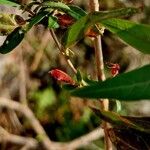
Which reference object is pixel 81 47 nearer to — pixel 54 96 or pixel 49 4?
pixel 54 96

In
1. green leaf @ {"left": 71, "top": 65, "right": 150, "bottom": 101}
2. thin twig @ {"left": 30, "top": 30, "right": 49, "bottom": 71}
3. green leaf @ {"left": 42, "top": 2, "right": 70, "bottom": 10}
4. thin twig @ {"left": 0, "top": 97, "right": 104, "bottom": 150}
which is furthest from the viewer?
thin twig @ {"left": 30, "top": 30, "right": 49, "bottom": 71}

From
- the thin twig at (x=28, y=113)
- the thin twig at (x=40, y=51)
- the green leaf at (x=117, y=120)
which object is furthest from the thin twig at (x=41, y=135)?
the green leaf at (x=117, y=120)

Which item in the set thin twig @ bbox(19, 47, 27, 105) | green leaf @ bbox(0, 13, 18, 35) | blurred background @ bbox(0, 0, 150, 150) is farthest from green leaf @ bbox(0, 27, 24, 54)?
thin twig @ bbox(19, 47, 27, 105)

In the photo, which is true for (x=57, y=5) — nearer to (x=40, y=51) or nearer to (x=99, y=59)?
(x=99, y=59)

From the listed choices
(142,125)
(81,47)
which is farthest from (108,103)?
(81,47)

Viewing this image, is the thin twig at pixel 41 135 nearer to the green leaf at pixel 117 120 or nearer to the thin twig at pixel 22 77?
the thin twig at pixel 22 77

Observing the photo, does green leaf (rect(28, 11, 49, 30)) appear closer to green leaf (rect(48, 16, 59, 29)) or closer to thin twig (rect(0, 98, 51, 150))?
green leaf (rect(48, 16, 59, 29))

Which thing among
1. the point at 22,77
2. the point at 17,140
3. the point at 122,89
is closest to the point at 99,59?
the point at 122,89
